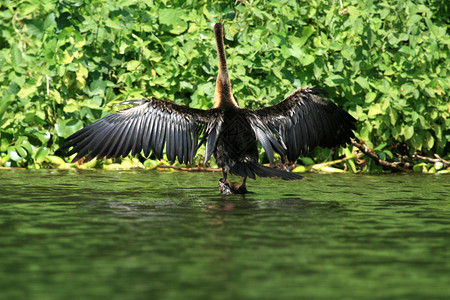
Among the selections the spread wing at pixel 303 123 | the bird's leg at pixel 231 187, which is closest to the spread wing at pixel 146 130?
the bird's leg at pixel 231 187

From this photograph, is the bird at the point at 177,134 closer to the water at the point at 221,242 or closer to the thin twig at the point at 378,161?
the water at the point at 221,242

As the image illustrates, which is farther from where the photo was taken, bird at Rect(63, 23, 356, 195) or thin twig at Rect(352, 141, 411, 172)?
thin twig at Rect(352, 141, 411, 172)

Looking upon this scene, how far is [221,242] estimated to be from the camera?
5.13 metres

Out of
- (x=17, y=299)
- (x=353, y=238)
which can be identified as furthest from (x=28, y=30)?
(x=17, y=299)

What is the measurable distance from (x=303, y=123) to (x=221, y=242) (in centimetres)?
376

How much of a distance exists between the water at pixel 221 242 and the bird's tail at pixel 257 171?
8.9 inches

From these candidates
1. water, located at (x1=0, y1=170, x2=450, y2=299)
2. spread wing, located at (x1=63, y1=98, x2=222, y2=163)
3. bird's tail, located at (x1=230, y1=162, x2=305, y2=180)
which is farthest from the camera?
spread wing, located at (x1=63, y1=98, x2=222, y2=163)

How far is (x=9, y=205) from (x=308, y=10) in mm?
5706

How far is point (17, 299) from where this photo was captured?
3.76 m

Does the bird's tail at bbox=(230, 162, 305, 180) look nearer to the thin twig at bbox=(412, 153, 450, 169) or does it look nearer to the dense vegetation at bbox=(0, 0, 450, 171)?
the dense vegetation at bbox=(0, 0, 450, 171)

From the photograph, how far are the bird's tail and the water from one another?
0.74 feet

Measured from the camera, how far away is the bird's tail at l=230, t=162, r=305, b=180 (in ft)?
24.8

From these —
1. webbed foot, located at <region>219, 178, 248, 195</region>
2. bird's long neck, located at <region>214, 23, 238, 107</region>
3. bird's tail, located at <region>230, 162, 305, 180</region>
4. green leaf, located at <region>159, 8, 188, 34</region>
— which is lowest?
webbed foot, located at <region>219, 178, 248, 195</region>

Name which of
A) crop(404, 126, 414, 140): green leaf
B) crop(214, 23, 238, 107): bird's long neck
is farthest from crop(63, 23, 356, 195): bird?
crop(404, 126, 414, 140): green leaf
